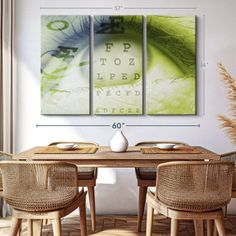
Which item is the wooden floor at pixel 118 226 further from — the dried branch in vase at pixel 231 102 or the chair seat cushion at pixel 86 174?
the dried branch in vase at pixel 231 102

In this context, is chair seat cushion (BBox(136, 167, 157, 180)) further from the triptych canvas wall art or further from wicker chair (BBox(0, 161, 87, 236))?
wicker chair (BBox(0, 161, 87, 236))

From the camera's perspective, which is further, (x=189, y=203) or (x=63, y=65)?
(x=63, y=65)

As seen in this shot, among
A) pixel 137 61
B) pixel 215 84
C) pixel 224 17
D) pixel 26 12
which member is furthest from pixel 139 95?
pixel 26 12

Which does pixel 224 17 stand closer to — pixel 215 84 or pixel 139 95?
pixel 215 84

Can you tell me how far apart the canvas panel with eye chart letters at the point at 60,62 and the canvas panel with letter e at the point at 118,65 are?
12 cm

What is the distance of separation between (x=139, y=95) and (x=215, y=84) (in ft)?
2.48

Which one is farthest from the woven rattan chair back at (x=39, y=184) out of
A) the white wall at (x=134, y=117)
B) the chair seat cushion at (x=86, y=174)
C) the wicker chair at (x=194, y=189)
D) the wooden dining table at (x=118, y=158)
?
the white wall at (x=134, y=117)

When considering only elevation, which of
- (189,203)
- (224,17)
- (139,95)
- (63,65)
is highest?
(224,17)

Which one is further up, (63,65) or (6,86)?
(63,65)

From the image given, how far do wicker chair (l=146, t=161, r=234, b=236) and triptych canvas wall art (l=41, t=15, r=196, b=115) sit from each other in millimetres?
1592

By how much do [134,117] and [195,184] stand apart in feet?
5.53

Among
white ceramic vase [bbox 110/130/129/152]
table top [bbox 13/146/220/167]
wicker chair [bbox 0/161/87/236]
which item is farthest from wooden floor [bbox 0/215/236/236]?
wicker chair [bbox 0/161/87/236]

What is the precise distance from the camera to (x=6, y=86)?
135 inches

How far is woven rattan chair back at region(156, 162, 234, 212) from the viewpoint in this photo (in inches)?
76.2
